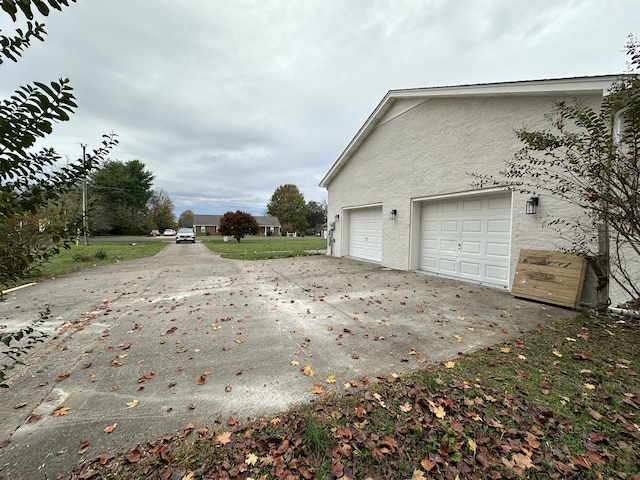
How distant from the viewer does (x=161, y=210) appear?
55.3m

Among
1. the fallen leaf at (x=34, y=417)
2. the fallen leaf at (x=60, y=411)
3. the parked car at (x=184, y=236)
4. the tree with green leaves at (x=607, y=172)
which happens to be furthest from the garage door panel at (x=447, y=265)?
the parked car at (x=184, y=236)

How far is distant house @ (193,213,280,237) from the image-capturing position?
5819cm

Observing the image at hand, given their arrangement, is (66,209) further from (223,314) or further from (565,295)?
(565,295)

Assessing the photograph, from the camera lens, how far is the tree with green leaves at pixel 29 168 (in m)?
1.24

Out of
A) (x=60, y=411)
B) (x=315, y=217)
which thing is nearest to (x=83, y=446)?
(x=60, y=411)

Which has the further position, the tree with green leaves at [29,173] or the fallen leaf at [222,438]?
the fallen leaf at [222,438]

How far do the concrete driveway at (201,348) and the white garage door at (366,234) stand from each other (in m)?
4.28

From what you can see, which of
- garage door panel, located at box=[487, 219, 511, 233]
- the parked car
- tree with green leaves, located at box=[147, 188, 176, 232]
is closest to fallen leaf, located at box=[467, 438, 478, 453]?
garage door panel, located at box=[487, 219, 511, 233]

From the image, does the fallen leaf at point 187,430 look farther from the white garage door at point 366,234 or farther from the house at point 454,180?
the white garage door at point 366,234

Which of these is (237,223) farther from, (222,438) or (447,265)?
(222,438)

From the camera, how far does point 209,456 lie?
1.89 m

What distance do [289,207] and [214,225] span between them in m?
17.1

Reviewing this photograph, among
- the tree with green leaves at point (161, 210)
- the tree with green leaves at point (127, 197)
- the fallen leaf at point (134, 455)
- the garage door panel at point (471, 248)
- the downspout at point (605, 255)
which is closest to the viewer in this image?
the fallen leaf at point (134, 455)

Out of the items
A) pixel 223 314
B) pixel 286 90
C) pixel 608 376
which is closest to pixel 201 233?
pixel 286 90
